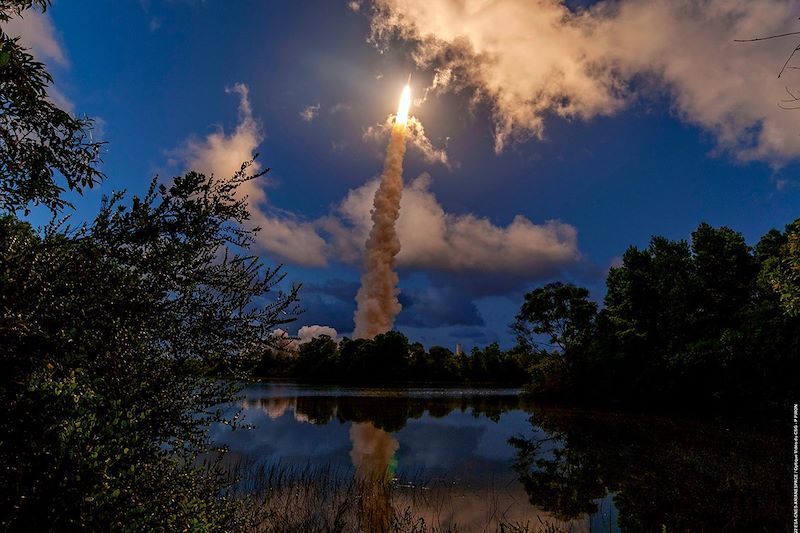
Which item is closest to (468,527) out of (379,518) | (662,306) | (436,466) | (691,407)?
(379,518)

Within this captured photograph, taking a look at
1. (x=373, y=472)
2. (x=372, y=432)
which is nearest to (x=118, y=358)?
(x=373, y=472)

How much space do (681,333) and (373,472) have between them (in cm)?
4249

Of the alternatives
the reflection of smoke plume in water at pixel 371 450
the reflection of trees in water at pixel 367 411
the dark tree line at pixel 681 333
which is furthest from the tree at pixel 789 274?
the reflection of trees in water at pixel 367 411

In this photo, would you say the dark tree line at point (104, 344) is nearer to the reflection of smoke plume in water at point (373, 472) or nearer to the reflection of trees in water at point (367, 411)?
the reflection of smoke plume in water at point (373, 472)

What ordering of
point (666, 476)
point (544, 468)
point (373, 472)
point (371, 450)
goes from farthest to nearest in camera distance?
1. point (371, 450)
2. point (544, 468)
3. point (373, 472)
4. point (666, 476)

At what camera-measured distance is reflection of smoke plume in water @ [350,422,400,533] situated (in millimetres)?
13203

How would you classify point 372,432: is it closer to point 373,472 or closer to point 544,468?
point 373,472

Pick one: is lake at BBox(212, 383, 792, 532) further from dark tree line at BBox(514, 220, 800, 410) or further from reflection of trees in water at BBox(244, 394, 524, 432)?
dark tree line at BBox(514, 220, 800, 410)

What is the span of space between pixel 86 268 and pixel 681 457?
25724mm

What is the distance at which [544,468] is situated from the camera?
68.1ft

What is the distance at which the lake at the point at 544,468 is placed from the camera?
1345 centimetres

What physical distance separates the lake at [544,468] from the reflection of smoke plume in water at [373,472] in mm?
87

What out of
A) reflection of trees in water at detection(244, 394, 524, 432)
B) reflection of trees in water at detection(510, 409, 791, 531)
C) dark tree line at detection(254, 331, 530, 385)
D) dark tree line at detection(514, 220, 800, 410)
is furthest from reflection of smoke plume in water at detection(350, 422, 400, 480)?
dark tree line at detection(254, 331, 530, 385)

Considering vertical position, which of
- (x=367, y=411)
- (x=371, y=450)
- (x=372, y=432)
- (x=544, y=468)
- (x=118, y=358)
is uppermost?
(x=118, y=358)
